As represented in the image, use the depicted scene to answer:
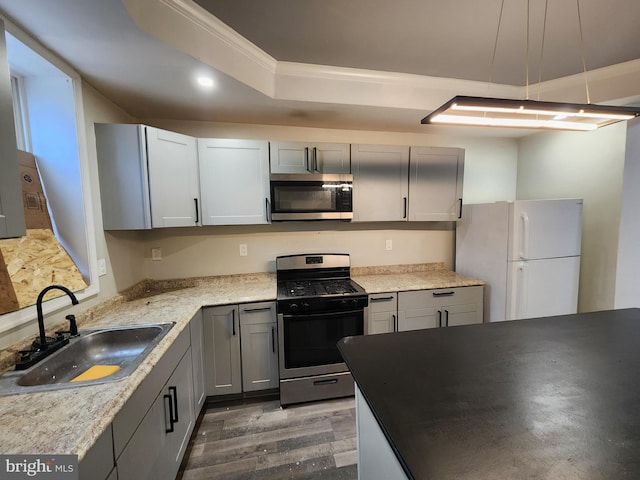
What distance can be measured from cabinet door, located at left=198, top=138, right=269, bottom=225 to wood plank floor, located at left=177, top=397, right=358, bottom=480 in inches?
61.5

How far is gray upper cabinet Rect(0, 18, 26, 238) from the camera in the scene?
0.90 m

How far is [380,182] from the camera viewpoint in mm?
2559

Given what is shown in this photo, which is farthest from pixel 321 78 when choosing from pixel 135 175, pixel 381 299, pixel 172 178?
pixel 381 299

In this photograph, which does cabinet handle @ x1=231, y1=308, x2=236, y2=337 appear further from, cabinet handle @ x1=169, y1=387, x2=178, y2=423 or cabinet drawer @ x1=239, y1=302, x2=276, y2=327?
cabinet handle @ x1=169, y1=387, x2=178, y2=423

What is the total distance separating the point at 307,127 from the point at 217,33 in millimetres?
1202

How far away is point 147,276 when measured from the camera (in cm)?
248

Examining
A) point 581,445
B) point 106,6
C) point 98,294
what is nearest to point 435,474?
point 581,445

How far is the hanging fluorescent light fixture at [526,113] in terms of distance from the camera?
3.46ft

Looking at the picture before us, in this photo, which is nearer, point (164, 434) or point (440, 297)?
point (164, 434)

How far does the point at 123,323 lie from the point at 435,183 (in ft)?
9.17

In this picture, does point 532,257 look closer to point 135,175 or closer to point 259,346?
point 259,346

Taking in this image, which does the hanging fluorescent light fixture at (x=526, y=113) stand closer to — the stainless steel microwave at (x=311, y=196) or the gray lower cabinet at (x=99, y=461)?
the stainless steel microwave at (x=311, y=196)

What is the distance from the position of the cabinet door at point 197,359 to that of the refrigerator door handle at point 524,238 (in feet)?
8.96

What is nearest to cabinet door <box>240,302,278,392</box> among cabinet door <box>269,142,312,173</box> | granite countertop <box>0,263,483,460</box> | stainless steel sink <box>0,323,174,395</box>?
granite countertop <box>0,263,483,460</box>
